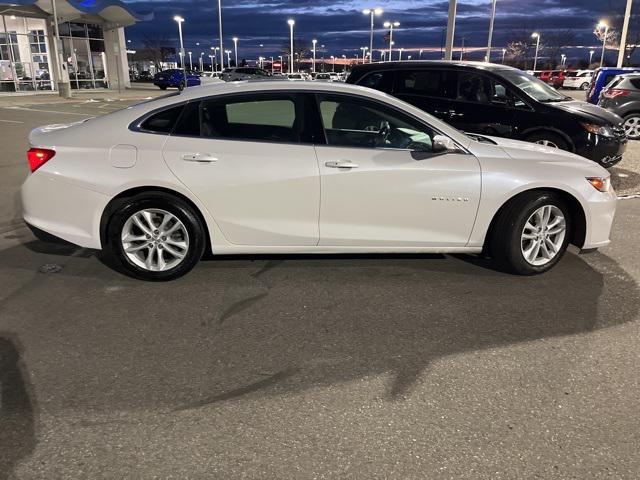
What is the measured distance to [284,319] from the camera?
3.94m

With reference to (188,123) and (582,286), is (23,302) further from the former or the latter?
(582,286)

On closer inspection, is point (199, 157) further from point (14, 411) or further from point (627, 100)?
point (627, 100)

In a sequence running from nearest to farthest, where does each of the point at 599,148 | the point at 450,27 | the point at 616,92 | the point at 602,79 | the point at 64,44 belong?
the point at 599,148
the point at 616,92
the point at 602,79
the point at 450,27
the point at 64,44

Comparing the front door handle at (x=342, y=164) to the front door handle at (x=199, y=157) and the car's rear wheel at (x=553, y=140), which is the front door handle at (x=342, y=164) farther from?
the car's rear wheel at (x=553, y=140)

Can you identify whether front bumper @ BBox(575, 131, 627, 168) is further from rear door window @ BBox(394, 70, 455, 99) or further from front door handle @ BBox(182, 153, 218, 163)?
front door handle @ BBox(182, 153, 218, 163)

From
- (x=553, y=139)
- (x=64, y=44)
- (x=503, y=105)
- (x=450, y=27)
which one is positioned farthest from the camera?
(x=64, y=44)

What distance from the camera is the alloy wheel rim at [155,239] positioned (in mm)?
4438

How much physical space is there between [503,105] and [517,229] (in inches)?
193

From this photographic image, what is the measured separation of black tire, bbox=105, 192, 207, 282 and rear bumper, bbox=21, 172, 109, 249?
133 millimetres

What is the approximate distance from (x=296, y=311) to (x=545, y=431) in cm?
191

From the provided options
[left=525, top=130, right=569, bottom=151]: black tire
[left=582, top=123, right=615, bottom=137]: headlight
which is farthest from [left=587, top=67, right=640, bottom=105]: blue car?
[left=525, top=130, right=569, bottom=151]: black tire

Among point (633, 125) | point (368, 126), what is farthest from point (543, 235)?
point (633, 125)

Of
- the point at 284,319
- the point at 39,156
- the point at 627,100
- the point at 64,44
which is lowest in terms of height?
the point at 284,319

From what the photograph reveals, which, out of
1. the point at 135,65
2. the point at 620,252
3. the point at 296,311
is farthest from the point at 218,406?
the point at 135,65
